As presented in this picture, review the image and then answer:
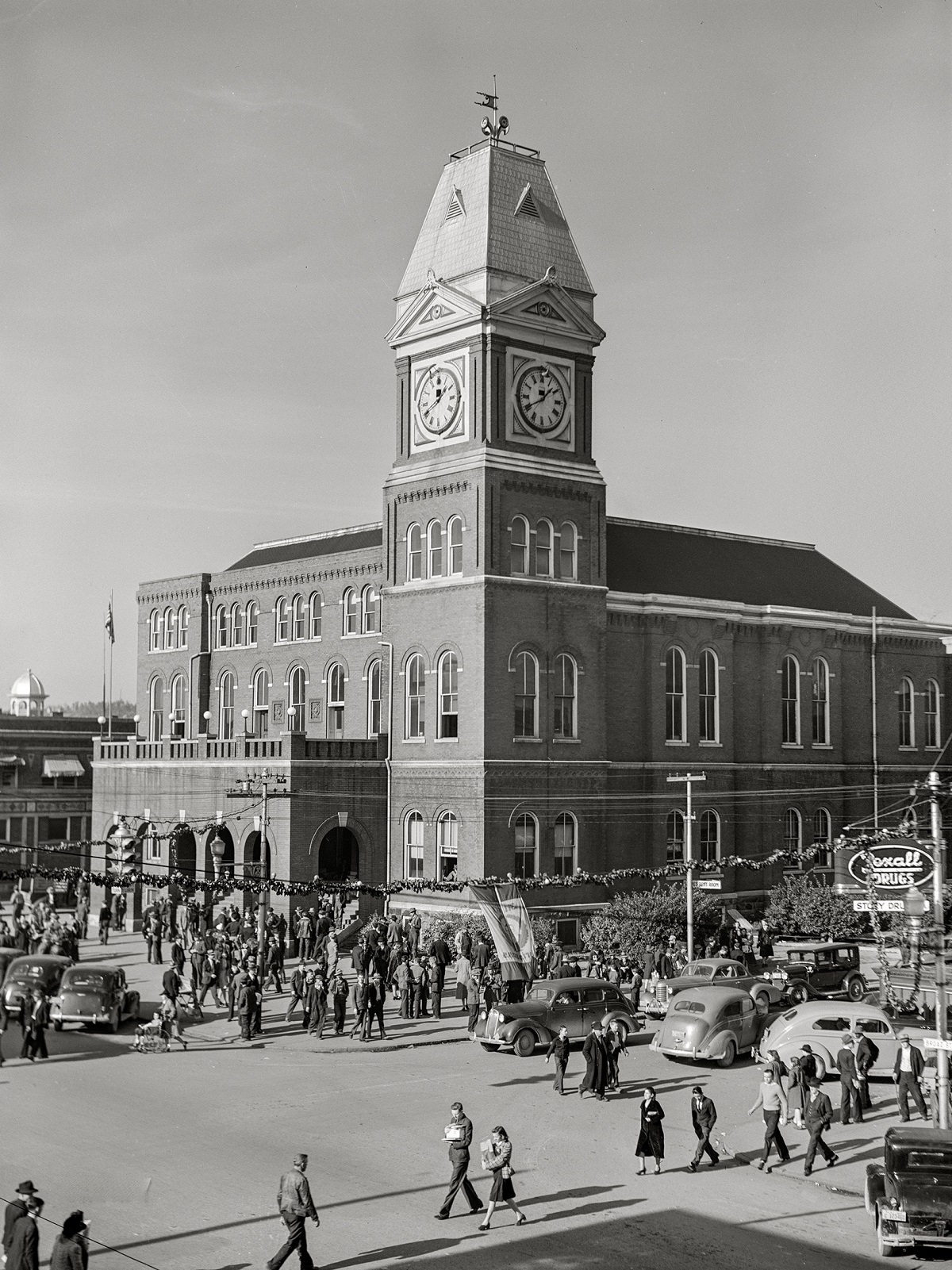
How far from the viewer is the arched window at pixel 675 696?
5588 centimetres

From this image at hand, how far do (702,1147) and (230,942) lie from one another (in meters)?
20.6

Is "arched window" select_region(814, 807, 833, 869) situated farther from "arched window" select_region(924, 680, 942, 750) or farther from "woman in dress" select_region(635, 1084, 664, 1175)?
"woman in dress" select_region(635, 1084, 664, 1175)

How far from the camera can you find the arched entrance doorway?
54.3m

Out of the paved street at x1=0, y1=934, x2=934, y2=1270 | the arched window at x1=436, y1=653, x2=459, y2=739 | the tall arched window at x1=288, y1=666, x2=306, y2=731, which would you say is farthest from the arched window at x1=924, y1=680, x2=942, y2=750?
the paved street at x1=0, y1=934, x2=934, y2=1270

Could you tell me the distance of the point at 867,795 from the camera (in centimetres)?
6284

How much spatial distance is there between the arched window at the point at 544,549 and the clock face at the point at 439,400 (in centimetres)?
490

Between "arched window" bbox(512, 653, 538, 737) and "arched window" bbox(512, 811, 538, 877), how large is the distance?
2938 mm

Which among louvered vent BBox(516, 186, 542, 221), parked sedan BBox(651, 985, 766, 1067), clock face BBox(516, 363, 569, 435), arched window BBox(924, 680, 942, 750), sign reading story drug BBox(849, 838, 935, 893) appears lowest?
parked sedan BBox(651, 985, 766, 1067)

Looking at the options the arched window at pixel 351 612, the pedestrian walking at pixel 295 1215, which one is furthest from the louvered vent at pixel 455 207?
the pedestrian walking at pixel 295 1215

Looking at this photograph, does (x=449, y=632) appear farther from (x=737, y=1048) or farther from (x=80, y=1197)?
(x=80, y=1197)

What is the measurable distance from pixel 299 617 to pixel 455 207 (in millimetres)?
23348

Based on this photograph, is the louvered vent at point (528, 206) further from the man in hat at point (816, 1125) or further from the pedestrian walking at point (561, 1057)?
the man in hat at point (816, 1125)

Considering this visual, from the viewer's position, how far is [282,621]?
68750 millimetres

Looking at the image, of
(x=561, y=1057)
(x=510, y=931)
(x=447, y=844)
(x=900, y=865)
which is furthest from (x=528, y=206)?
(x=561, y=1057)
